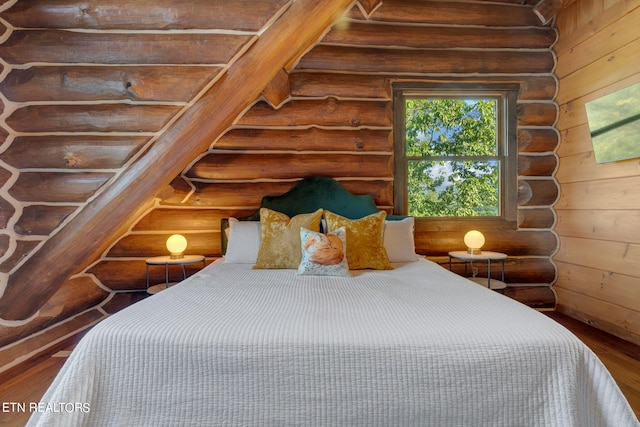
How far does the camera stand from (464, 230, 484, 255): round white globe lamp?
104 inches

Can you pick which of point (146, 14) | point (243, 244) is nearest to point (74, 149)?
point (146, 14)

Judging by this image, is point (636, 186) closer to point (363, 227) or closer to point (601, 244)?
point (601, 244)

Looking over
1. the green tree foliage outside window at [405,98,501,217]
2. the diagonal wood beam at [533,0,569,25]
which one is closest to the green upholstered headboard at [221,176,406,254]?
the green tree foliage outside window at [405,98,501,217]

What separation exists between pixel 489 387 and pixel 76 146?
7.41ft

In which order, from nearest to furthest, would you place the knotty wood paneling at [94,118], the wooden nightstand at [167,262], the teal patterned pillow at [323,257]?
the knotty wood paneling at [94,118], the teal patterned pillow at [323,257], the wooden nightstand at [167,262]

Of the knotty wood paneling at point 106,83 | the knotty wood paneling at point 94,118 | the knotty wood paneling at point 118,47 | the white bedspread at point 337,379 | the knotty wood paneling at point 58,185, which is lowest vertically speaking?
the white bedspread at point 337,379

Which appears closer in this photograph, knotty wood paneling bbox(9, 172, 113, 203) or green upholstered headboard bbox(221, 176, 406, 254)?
knotty wood paneling bbox(9, 172, 113, 203)

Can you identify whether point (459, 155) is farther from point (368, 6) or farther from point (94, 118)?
point (94, 118)

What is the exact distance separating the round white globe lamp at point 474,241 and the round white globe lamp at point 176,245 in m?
2.38

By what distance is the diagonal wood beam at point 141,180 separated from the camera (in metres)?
1.82

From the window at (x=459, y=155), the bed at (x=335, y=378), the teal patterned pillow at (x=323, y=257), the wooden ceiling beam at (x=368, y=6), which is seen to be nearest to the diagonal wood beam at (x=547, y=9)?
the window at (x=459, y=155)

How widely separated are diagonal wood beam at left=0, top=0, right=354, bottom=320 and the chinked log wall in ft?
2.51

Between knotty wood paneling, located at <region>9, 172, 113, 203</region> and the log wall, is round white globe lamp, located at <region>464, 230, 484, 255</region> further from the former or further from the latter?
knotty wood paneling, located at <region>9, 172, 113, 203</region>

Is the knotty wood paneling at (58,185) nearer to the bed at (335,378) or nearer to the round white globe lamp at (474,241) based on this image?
the bed at (335,378)
